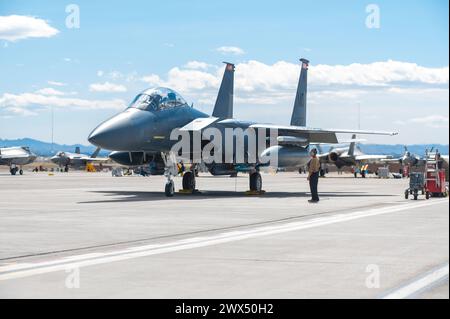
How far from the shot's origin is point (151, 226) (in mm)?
15852

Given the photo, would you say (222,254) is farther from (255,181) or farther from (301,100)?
(301,100)

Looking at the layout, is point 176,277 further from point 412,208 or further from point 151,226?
point 412,208

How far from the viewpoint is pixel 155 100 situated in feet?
91.3

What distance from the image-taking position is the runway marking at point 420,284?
7.59 m

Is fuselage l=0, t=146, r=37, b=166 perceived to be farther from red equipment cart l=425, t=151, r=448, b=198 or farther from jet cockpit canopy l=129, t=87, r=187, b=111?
red equipment cart l=425, t=151, r=448, b=198

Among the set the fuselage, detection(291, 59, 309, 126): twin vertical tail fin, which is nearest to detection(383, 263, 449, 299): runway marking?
detection(291, 59, 309, 126): twin vertical tail fin

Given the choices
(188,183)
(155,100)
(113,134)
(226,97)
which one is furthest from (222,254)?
(226,97)

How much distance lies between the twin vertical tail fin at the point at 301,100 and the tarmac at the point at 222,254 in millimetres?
18949

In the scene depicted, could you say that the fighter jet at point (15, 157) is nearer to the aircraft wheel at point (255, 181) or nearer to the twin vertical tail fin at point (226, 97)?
the twin vertical tail fin at point (226, 97)

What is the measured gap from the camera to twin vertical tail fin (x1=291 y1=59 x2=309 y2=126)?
39.0 meters

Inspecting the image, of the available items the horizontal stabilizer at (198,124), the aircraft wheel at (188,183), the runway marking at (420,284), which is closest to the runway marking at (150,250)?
the runway marking at (420,284)

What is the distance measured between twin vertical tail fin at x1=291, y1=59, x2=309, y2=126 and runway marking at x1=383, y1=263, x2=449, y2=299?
29574 mm
